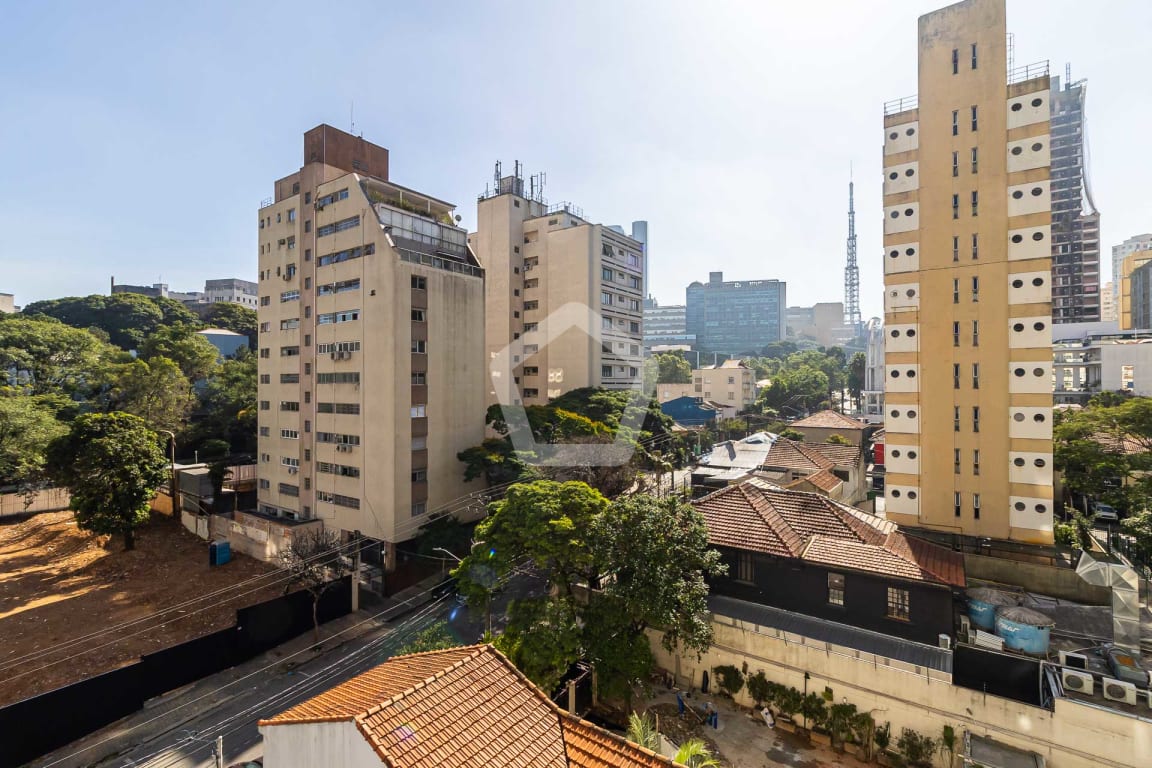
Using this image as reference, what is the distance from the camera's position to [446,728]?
7.60 metres

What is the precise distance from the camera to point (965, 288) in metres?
24.2

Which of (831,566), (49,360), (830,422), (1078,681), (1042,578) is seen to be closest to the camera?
(1078,681)

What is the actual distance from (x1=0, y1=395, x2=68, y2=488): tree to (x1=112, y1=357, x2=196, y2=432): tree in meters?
8.13

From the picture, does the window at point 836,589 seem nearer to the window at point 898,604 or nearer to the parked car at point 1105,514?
the window at point 898,604

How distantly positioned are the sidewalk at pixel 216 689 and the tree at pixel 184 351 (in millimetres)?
36918

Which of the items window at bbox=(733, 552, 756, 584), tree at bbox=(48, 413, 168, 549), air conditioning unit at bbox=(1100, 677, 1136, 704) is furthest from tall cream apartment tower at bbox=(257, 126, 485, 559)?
air conditioning unit at bbox=(1100, 677, 1136, 704)

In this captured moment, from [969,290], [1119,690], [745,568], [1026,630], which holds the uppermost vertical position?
[969,290]

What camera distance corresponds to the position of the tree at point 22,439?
30062mm

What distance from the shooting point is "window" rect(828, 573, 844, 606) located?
687 inches

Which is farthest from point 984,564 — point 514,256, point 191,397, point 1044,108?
point 191,397

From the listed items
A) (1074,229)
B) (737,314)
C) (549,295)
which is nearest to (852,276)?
(737,314)

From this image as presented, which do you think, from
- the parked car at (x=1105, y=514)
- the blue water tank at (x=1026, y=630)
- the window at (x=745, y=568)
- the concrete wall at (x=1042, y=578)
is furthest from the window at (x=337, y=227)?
the parked car at (x=1105, y=514)

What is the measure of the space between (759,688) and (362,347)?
1014 inches

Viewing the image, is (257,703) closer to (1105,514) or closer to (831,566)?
(831,566)
